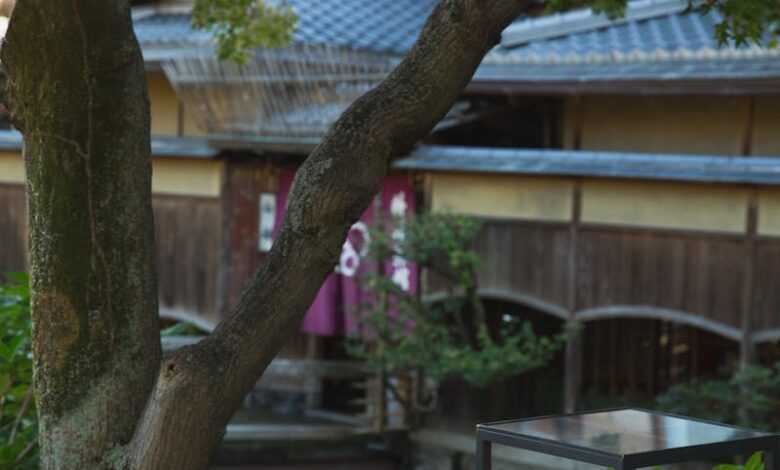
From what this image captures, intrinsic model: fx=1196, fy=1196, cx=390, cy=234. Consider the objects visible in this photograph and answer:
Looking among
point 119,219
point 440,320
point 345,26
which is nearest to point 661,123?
point 440,320

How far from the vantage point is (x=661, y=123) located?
42.8 ft

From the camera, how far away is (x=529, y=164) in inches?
510

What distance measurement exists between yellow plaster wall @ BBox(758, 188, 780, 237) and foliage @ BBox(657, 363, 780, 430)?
1.33m

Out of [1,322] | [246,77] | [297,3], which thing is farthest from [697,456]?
[297,3]

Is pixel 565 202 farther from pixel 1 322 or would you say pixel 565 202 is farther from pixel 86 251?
pixel 86 251

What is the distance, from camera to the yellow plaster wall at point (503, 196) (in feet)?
42.9

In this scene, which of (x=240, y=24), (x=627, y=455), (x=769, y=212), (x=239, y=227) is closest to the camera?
(x=627, y=455)

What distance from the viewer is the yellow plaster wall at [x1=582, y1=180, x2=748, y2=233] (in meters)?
11.9

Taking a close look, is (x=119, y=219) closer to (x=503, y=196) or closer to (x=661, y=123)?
(x=503, y=196)

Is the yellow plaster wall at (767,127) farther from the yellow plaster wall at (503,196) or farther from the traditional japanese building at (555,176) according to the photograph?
the yellow plaster wall at (503,196)

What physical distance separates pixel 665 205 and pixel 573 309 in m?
1.55

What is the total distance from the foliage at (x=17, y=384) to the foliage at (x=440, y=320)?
6886mm

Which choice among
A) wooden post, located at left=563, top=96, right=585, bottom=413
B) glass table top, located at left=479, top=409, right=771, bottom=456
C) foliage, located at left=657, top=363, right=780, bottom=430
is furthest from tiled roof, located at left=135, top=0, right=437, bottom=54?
glass table top, located at left=479, top=409, right=771, bottom=456

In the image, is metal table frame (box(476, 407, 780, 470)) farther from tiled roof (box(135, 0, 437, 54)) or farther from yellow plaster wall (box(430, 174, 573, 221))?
tiled roof (box(135, 0, 437, 54))
